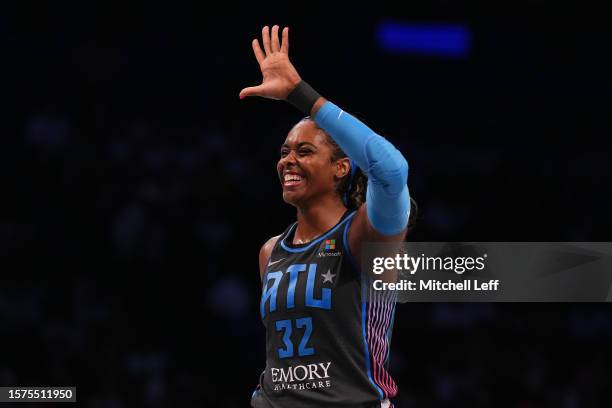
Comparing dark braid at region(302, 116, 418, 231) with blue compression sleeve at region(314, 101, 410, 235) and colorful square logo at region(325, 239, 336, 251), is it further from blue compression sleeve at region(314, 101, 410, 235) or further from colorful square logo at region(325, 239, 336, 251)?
blue compression sleeve at region(314, 101, 410, 235)

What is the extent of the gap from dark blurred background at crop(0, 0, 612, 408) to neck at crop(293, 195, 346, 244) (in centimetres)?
387

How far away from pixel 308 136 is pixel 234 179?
522cm

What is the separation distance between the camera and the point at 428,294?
443cm

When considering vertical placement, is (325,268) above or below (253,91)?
below

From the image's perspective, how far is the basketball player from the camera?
2.92 metres

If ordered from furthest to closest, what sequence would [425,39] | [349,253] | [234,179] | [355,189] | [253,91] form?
[425,39] < [234,179] < [355,189] < [349,253] < [253,91]

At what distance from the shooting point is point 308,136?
341 cm

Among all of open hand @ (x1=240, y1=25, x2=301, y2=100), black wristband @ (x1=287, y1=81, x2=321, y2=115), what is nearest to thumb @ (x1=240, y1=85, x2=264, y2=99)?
open hand @ (x1=240, y1=25, x2=301, y2=100)

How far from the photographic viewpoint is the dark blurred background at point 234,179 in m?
7.42

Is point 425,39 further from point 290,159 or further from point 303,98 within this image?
point 303,98

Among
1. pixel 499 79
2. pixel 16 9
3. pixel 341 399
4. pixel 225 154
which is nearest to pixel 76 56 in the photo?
pixel 16 9

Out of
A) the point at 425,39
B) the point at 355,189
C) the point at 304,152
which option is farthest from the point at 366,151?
the point at 425,39

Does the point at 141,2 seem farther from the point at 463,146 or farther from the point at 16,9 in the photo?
the point at 463,146

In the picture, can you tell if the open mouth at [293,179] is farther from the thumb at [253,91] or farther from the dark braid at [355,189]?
the thumb at [253,91]
